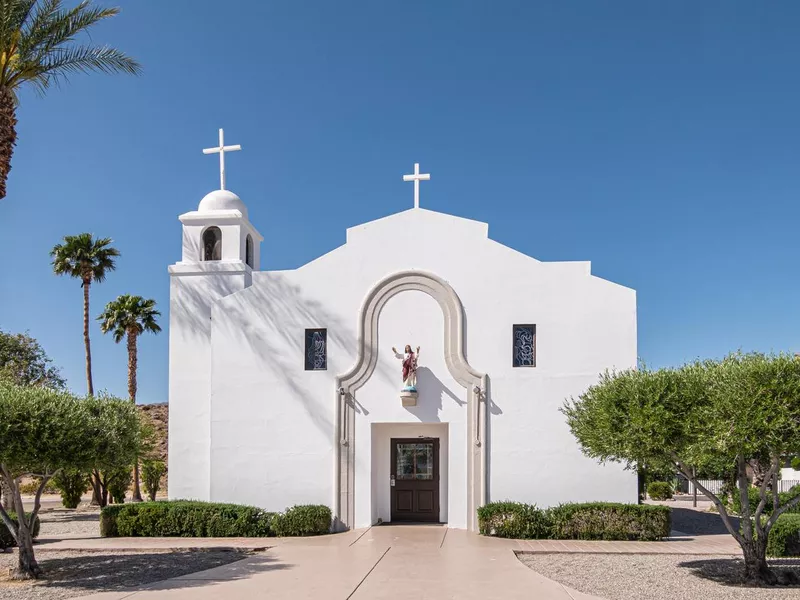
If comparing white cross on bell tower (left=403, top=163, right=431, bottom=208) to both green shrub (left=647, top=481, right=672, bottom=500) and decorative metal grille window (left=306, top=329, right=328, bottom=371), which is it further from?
green shrub (left=647, top=481, right=672, bottom=500)

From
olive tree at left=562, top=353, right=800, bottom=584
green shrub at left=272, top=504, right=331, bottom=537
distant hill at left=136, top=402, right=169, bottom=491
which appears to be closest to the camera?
olive tree at left=562, top=353, right=800, bottom=584

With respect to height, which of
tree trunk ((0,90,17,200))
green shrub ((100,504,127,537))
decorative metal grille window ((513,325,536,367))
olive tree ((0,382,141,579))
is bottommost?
green shrub ((100,504,127,537))

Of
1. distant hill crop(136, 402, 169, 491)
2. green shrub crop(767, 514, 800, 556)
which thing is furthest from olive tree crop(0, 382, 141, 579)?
distant hill crop(136, 402, 169, 491)

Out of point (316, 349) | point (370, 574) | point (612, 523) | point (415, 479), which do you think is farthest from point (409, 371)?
point (370, 574)

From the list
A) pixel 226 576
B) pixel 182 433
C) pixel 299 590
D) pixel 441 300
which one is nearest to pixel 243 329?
pixel 182 433

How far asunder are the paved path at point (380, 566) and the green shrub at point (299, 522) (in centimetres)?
62

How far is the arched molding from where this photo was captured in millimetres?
18891

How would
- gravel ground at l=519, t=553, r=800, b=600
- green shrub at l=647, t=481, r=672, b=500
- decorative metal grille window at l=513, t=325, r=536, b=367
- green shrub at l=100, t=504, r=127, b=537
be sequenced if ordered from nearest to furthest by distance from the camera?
gravel ground at l=519, t=553, r=800, b=600
green shrub at l=100, t=504, r=127, b=537
decorative metal grille window at l=513, t=325, r=536, b=367
green shrub at l=647, t=481, r=672, b=500

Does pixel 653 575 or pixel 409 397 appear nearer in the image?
pixel 653 575

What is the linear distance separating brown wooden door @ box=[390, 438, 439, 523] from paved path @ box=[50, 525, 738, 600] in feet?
2.86

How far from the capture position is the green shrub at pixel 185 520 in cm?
1842

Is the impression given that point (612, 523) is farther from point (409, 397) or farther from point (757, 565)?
point (409, 397)

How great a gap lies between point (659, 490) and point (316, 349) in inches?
749

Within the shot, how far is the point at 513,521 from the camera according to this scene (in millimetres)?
17812
